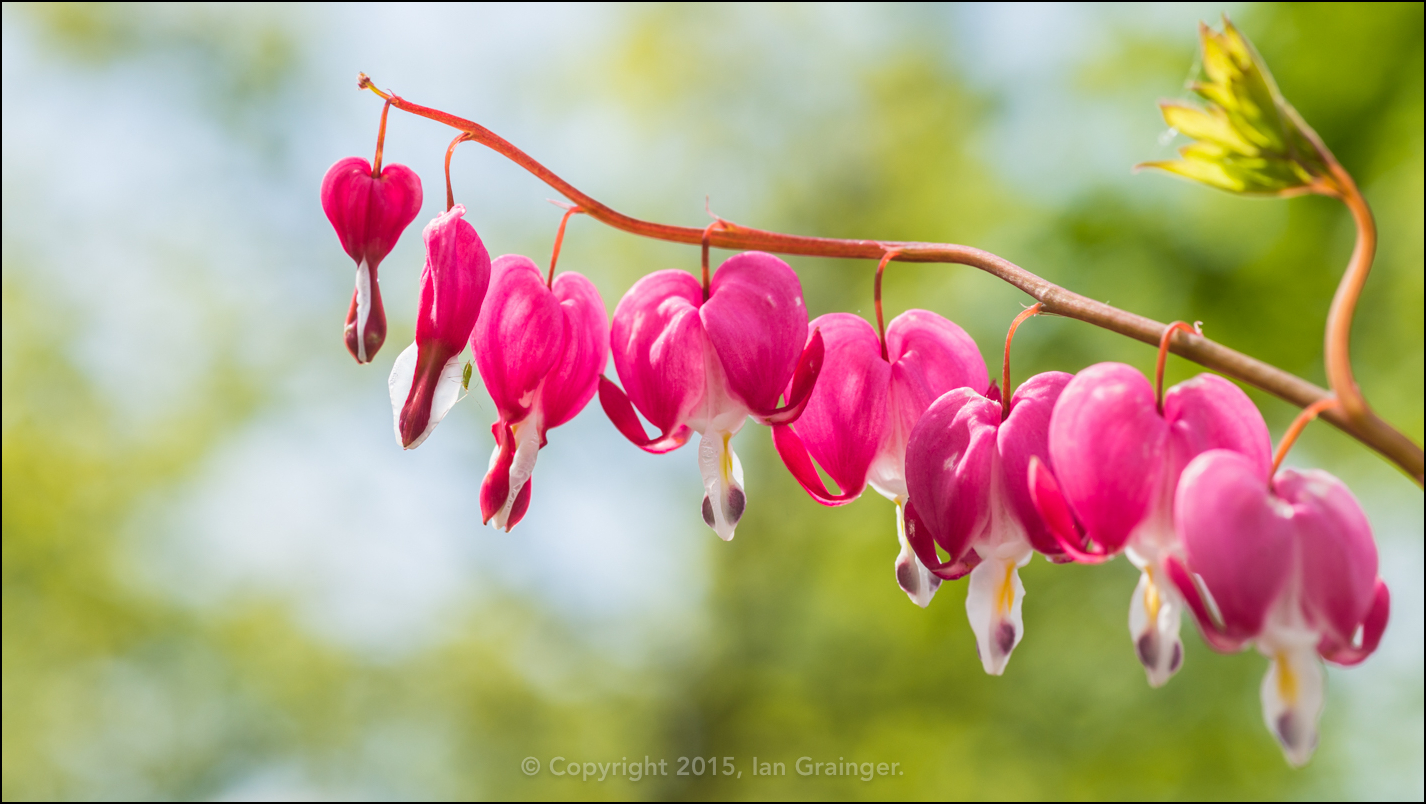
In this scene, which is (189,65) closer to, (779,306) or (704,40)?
(704,40)

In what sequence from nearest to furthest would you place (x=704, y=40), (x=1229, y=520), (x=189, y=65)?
(x=1229, y=520) → (x=189, y=65) → (x=704, y=40)

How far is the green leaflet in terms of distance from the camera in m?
0.71

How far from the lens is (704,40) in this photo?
9.62 metres

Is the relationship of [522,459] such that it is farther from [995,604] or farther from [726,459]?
[995,604]

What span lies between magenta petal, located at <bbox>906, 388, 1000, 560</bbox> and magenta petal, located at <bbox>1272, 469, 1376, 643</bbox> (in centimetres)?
25

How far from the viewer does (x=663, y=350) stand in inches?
38.3

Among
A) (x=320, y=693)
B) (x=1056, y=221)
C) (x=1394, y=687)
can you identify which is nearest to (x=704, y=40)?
(x=1056, y=221)

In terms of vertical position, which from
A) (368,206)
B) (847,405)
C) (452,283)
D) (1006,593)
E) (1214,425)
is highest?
(368,206)

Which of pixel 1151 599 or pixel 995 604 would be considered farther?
pixel 995 604

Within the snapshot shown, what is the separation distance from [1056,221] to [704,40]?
12.9ft

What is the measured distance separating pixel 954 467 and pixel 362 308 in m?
0.58

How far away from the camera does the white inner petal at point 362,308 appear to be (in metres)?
0.92

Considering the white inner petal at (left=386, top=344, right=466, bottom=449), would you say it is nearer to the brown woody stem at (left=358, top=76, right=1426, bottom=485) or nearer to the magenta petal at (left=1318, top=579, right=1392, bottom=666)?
the brown woody stem at (left=358, top=76, right=1426, bottom=485)

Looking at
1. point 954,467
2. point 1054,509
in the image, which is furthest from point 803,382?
point 1054,509
